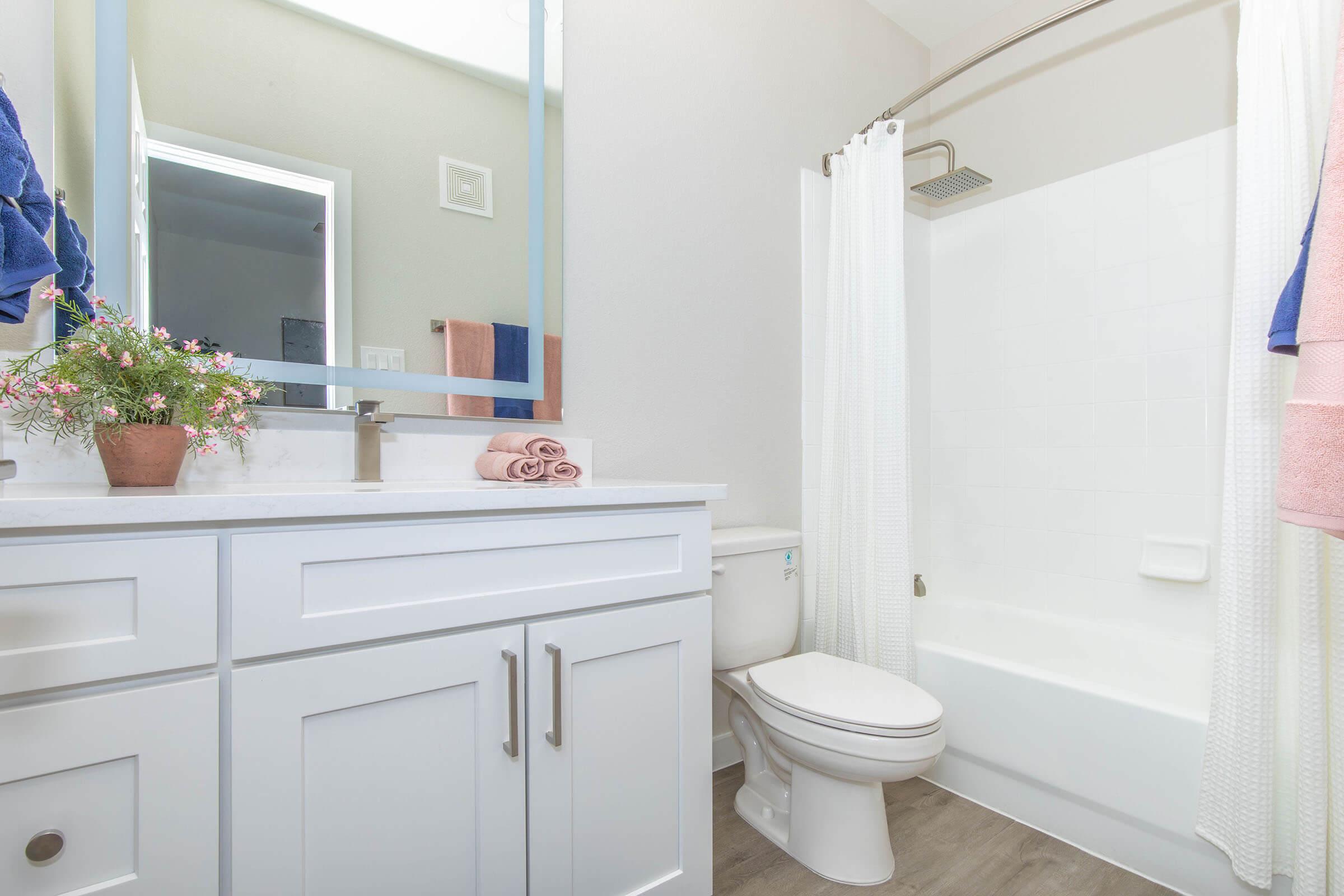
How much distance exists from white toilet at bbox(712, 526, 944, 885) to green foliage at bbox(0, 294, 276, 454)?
1088mm

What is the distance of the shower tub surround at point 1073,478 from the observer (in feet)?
5.30

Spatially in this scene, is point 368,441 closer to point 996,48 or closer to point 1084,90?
point 996,48

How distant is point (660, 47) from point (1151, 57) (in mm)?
1522

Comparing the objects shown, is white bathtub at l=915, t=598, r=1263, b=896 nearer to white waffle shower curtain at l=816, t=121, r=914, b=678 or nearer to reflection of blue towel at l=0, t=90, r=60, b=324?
white waffle shower curtain at l=816, t=121, r=914, b=678

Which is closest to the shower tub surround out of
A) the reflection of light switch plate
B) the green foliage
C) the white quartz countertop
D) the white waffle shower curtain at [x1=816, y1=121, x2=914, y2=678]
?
the white waffle shower curtain at [x1=816, y1=121, x2=914, y2=678]

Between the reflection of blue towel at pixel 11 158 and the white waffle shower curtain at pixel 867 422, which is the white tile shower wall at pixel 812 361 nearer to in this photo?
the white waffle shower curtain at pixel 867 422

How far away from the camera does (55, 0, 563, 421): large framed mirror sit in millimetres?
1188

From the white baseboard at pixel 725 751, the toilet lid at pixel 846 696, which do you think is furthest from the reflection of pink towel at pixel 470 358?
the white baseboard at pixel 725 751

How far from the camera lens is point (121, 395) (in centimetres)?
103

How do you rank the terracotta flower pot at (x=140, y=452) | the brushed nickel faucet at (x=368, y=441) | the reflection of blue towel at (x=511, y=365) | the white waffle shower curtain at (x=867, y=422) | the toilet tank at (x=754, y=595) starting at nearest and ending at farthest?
the terracotta flower pot at (x=140, y=452), the brushed nickel faucet at (x=368, y=441), the reflection of blue towel at (x=511, y=365), the toilet tank at (x=754, y=595), the white waffle shower curtain at (x=867, y=422)

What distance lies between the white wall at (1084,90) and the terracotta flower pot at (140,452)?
257cm

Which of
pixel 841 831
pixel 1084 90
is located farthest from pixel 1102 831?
pixel 1084 90

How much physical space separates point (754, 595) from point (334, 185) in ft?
4.43

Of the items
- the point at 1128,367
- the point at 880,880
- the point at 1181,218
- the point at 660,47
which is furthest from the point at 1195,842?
the point at 660,47
